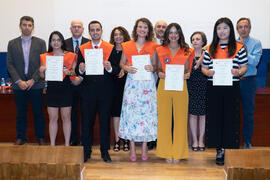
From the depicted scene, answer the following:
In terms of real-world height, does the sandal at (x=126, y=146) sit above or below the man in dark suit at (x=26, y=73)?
below

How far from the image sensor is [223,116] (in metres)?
3.53

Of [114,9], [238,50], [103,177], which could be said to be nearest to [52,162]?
[103,177]

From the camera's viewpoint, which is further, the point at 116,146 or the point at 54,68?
the point at 116,146

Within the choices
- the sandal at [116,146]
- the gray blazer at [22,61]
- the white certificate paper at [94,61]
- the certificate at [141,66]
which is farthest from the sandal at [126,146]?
the gray blazer at [22,61]

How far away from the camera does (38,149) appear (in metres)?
1.94

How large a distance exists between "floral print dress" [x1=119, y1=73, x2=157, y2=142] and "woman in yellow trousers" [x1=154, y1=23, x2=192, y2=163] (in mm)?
83

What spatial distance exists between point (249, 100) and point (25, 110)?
313cm

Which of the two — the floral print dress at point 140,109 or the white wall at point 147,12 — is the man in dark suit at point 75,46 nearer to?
the floral print dress at point 140,109

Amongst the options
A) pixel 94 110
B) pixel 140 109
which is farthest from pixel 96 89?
pixel 140 109

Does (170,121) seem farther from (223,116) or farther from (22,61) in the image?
(22,61)

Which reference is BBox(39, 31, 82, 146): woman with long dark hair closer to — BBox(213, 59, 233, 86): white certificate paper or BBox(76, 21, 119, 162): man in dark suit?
BBox(76, 21, 119, 162): man in dark suit

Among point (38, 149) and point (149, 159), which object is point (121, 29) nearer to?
point (149, 159)

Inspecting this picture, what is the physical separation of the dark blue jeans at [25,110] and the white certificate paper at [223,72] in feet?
8.00

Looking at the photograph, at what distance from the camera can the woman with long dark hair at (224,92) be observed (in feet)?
11.1
